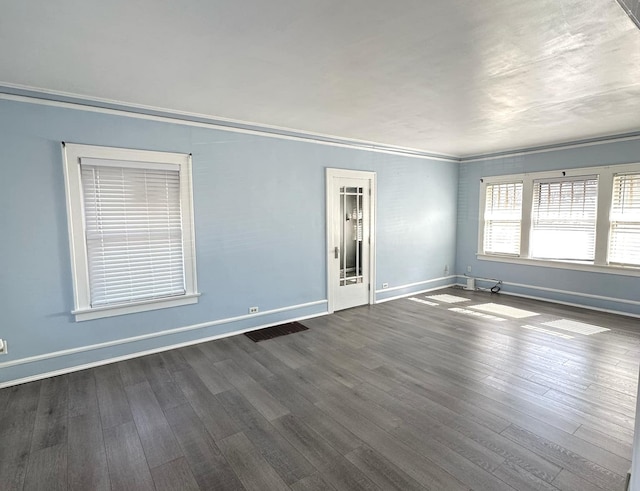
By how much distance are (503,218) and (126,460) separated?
631cm

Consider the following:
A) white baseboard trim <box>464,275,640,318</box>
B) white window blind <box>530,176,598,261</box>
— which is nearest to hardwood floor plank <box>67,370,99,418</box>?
white baseboard trim <box>464,275,640,318</box>

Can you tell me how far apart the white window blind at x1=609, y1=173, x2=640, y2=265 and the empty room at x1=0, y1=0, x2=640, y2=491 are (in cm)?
3

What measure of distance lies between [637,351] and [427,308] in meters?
2.41

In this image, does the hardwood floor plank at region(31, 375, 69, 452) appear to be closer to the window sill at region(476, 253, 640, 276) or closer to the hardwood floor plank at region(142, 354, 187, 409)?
the hardwood floor plank at region(142, 354, 187, 409)

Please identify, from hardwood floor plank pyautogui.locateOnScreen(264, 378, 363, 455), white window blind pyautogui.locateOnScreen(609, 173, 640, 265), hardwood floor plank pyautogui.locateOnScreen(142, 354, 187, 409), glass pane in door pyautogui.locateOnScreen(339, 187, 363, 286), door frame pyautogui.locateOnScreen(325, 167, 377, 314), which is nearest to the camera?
hardwood floor plank pyautogui.locateOnScreen(264, 378, 363, 455)

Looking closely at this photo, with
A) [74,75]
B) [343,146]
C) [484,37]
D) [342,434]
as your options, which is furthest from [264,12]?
[343,146]

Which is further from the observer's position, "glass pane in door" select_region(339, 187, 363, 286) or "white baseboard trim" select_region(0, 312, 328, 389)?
"glass pane in door" select_region(339, 187, 363, 286)

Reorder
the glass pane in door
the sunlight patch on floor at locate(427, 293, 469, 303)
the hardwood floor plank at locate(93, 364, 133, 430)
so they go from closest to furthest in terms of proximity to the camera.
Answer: the hardwood floor plank at locate(93, 364, 133, 430) < the glass pane in door < the sunlight patch on floor at locate(427, 293, 469, 303)

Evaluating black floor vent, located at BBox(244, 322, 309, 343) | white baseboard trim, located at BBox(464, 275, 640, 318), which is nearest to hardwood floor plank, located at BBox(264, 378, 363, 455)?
black floor vent, located at BBox(244, 322, 309, 343)

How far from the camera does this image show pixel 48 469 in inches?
78.7

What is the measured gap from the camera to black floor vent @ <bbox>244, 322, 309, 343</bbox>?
408 cm

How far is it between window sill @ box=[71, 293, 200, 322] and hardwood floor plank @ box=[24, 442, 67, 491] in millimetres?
1313

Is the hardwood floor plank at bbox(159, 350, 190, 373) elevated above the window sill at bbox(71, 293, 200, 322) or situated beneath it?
situated beneath

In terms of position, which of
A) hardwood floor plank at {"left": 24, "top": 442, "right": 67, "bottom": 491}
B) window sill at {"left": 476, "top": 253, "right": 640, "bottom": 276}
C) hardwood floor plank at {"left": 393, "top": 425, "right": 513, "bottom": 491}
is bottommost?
hardwood floor plank at {"left": 24, "top": 442, "right": 67, "bottom": 491}
